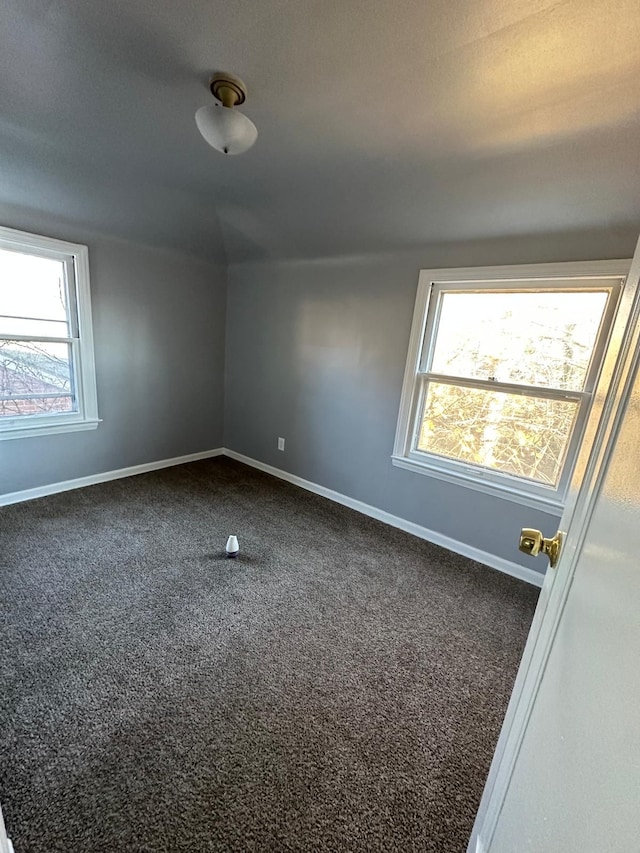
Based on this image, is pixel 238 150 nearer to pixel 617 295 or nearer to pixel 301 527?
pixel 617 295

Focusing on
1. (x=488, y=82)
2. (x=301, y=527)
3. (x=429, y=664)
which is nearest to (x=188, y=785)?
(x=429, y=664)

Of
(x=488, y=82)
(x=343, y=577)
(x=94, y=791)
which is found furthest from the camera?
(x=343, y=577)

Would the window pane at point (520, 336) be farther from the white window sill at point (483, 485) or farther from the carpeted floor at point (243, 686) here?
the carpeted floor at point (243, 686)

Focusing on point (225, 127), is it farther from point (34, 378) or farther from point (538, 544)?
point (34, 378)

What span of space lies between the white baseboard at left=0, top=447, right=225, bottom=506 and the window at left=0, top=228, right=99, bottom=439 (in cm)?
46

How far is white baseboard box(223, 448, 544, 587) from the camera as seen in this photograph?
7.70 ft

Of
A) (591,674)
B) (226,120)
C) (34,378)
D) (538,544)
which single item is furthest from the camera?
(34,378)

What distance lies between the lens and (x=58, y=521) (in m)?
2.57

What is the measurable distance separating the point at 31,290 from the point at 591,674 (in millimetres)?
3555

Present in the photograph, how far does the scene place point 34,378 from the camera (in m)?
2.78

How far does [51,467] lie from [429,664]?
307 cm

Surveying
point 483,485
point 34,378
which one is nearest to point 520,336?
point 483,485

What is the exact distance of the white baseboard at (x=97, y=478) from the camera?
2787mm

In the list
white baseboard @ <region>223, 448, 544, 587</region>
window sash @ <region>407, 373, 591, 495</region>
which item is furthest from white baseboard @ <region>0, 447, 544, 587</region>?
window sash @ <region>407, 373, 591, 495</region>
